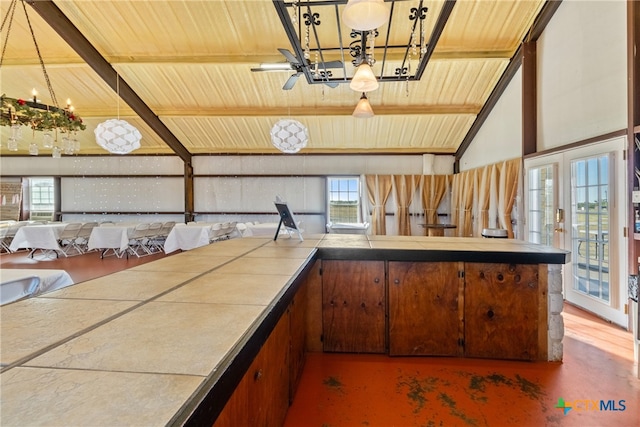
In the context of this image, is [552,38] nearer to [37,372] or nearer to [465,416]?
[465,416]

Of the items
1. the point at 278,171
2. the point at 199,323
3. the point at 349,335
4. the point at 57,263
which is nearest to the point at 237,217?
the point at 278,171

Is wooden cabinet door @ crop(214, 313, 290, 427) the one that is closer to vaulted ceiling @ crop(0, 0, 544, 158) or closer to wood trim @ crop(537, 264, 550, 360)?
wood trim @ crop(537, 264, 550, 360)

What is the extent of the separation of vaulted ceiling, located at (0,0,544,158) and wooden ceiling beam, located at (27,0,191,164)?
0.06 feet

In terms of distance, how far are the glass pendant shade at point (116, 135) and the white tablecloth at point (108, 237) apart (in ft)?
8.71

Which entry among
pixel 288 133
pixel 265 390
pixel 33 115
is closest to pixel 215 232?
pixel 288 133

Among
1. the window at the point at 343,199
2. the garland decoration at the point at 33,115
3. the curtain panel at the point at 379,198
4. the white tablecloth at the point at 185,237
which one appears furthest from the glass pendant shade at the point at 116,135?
the curtain panel at the point at 379,198

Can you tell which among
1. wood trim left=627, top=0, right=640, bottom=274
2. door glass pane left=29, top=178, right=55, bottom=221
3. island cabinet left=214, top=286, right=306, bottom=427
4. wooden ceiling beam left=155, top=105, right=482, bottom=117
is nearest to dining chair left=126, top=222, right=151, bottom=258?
wooden ceiling beam left=155, top=105, right=482, bottom=117

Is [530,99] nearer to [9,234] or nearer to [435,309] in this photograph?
[435,309]

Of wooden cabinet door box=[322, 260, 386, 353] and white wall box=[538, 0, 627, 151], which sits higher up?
white wall box=[538, 0, 627, 151]

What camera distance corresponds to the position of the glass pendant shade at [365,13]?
2061mm

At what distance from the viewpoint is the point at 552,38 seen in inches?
181

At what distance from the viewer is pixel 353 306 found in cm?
266

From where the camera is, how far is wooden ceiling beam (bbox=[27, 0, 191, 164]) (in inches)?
188

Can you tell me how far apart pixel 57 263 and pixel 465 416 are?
310 inches
